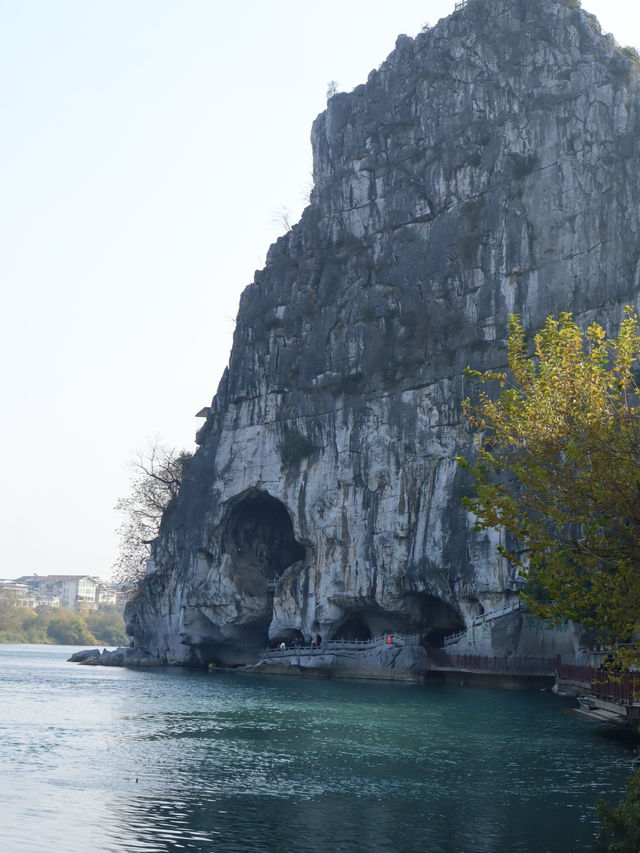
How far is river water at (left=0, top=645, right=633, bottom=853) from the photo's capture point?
1817cm

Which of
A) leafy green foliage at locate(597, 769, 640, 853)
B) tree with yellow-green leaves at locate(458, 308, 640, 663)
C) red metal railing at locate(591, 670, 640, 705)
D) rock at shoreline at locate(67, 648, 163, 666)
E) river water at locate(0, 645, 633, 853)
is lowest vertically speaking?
rock at shoreline at locate(67, 648, 163, 666)

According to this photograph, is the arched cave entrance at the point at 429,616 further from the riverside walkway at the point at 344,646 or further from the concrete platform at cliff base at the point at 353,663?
the concrete platform at cliff base at the point at 353,663

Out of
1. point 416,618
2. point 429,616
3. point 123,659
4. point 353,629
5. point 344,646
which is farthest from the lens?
point 123,659

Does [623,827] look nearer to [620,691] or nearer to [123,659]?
[620,691]

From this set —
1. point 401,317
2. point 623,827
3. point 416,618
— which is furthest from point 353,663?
point 623,827

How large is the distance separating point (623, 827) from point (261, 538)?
66.5 meters

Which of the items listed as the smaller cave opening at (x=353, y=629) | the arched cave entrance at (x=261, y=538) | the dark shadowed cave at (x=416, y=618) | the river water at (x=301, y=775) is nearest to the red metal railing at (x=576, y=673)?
the river water at (x=301, y=775)

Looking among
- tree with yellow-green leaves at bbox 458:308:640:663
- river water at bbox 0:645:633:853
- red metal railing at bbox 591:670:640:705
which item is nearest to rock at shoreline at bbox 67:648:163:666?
river water at bbox 0:645:633:853

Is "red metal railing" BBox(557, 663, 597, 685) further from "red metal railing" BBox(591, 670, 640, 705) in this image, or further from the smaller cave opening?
the smaller cave opening

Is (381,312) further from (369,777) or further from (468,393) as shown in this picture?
(369,777)

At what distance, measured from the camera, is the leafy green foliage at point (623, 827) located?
48.9 feet

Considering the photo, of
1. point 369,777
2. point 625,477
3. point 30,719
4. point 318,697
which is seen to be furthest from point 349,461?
point 625,477

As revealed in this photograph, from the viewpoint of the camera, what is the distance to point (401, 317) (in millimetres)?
69625

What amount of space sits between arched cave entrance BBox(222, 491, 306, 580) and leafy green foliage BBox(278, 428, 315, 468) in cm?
565
